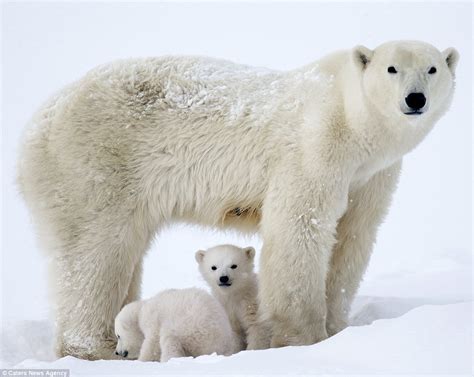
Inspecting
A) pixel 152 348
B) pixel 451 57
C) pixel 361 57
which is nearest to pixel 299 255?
pixel 152 348

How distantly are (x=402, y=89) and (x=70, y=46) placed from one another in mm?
36653

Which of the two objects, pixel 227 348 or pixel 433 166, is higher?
pixel 227 348

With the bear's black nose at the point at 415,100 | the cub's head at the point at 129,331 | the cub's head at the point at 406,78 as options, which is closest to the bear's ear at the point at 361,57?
the cub's head at the point at 406,78

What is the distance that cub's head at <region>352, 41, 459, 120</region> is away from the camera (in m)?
5.99

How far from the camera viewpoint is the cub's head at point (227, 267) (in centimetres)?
679

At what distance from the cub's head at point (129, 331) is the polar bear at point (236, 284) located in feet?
2.77

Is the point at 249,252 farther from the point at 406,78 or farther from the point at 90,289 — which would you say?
the point at 406,78

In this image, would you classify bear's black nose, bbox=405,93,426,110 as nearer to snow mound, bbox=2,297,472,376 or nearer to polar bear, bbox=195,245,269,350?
snow mound, bbox=2,297,472,376

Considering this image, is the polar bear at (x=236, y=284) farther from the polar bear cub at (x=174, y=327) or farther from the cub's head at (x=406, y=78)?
the cub's head at (x=406, y=78)

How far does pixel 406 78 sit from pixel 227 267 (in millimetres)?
2133

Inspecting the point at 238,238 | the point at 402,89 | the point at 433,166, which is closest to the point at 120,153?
the point at 238,238

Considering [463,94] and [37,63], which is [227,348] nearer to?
[463,94]

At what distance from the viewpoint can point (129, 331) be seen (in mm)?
6207

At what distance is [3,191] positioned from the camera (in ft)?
59.2
